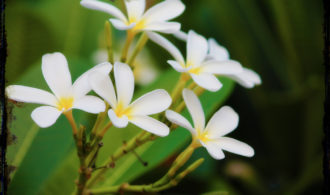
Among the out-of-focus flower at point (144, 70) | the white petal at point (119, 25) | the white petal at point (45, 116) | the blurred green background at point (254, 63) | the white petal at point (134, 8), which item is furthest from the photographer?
the out-of-focus flower at point (144, 70)

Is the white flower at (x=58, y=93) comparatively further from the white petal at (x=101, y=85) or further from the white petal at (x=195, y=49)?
the white petal at (x=195, y=49)

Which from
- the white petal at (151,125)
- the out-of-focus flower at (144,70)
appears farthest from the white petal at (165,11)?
the out-of-focus flower at (144,70)


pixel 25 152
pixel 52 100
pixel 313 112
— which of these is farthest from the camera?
pixel 313 112

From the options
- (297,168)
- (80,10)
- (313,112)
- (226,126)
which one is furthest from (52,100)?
(297,168)

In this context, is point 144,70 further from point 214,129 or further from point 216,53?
point 214,129

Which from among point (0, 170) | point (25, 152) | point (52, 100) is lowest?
point (25, 152)

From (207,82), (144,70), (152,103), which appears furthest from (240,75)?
(144,70)

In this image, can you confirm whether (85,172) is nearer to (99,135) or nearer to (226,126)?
(99,135)
